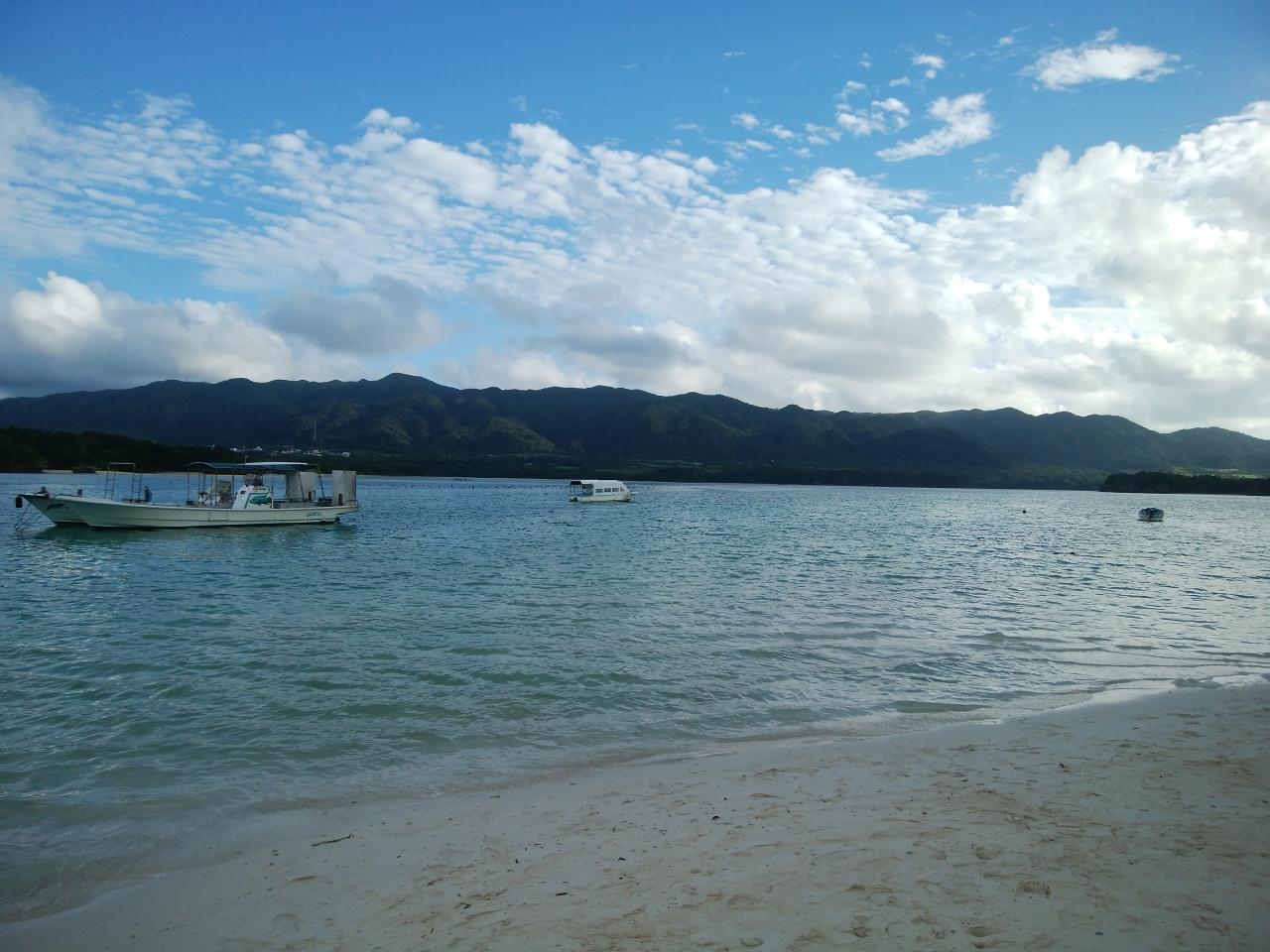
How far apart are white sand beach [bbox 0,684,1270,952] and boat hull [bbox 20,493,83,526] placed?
52.1 m

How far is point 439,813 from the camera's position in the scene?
28.2 ft

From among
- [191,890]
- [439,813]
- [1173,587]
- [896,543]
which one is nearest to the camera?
[191,890]

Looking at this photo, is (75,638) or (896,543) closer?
(75,638)

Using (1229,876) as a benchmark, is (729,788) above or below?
below

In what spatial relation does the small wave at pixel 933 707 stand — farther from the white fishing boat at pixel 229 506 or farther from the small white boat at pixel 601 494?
the small white boat at pixel 601 494

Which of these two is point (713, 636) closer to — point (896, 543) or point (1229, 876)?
point (1229, 876)

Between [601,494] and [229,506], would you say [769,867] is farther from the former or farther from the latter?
[601,494]

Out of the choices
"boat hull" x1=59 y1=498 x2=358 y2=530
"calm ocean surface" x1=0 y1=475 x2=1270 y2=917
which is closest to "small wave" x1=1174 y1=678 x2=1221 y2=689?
"calm ocean surface" x1=0 y1=475 x2=1270 y2=917

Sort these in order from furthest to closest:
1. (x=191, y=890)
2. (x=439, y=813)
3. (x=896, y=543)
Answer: (x=896, y=543) → (x=439, y=813) → (x=191, y=890)

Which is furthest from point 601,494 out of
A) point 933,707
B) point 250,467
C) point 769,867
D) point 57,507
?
point 769,867

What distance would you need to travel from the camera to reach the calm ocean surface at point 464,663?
32.3 ft

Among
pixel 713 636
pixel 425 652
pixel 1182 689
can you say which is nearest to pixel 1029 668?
pixel 1182 689

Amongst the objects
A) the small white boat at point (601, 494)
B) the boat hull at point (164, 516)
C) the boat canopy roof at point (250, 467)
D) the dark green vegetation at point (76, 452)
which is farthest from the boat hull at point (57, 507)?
the dark green vegetation at point (76, 452)

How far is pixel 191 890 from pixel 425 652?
10652mm
